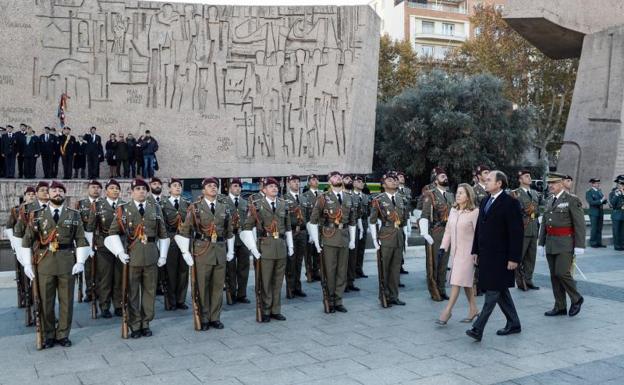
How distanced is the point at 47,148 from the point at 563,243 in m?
14.2

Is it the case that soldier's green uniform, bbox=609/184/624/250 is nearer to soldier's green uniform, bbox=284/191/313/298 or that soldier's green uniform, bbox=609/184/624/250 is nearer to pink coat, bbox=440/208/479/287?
soldier's green uniform, bbox=284/191/313/298

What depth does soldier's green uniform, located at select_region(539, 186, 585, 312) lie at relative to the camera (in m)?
7.24

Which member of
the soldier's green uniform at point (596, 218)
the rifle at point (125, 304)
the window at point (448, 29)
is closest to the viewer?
the rifle at point (125, 304)

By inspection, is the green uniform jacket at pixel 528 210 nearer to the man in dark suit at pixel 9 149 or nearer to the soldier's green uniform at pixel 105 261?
the soldier's green uniform at pixel 105 261

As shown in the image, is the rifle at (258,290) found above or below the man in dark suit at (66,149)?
below

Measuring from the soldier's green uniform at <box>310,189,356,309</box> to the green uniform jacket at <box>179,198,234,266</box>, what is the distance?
1.47m

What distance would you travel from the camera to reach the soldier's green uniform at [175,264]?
25.8 ft

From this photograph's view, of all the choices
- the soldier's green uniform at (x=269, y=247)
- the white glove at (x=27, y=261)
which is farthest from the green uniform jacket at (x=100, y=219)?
the soldier's green uniform at (x=269, y=247)

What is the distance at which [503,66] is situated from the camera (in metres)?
32.7

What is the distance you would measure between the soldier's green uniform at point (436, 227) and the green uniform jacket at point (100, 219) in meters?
4.35

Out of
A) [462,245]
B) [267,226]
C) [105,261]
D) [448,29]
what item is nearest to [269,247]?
[267,226]

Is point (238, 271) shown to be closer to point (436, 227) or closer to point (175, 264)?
point (175, 264)

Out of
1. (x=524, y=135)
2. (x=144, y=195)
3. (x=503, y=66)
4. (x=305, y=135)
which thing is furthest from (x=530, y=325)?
(x=503, y=66)

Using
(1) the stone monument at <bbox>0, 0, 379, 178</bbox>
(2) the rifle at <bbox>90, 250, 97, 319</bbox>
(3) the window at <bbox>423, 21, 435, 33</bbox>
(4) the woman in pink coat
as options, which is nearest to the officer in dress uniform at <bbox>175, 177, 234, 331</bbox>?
(2) the rifle at <bbox>90, 250, 97, 319</bbox>
